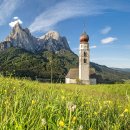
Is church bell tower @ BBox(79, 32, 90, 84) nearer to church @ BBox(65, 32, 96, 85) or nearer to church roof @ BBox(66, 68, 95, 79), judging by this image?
church @ BBox(65, 32, 96, 85)

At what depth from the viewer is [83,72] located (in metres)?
118

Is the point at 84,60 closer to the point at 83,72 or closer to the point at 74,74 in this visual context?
the point at 74,74

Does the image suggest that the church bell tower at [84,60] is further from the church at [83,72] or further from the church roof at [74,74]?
the church roof at [74,74]

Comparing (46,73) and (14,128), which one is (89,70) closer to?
(46,73)

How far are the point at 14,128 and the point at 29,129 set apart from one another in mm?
171

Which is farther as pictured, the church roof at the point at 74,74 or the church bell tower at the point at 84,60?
the church roof at the point at 74,74

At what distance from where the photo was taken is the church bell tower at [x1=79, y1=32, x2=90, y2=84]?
118m

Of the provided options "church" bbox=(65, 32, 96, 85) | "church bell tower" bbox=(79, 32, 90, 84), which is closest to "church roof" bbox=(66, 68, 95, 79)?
"church" bbox=(65, 32, 96, 85)

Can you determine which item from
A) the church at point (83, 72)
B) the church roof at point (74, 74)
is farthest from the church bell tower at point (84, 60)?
the church roof at point (74, 74)

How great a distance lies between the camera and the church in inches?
4638

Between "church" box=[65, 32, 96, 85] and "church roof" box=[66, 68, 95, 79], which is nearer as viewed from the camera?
"church" box=[65, 32, 96, 85]

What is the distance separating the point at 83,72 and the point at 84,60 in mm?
7415

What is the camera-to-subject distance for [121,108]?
17.2 feet

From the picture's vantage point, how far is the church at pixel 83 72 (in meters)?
118
